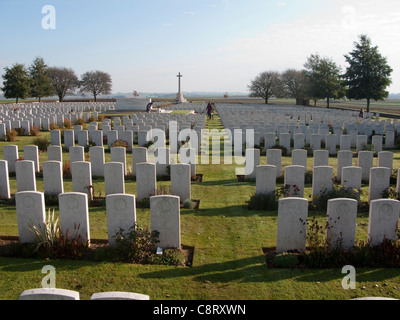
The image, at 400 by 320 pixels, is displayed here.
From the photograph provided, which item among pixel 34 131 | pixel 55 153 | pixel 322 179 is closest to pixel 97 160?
pixel 55 153

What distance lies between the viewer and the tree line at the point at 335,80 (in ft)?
123

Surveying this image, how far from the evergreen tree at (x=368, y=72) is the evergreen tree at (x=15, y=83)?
41046mm

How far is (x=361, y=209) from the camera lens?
8.44m

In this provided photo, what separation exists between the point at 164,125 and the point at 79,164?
39.2 feet

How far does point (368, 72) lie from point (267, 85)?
3725cm

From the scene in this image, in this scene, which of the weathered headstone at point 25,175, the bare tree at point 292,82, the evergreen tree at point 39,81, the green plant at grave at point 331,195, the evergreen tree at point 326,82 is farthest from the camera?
the bare tree at point 292,82

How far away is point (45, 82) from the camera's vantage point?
58281 mm

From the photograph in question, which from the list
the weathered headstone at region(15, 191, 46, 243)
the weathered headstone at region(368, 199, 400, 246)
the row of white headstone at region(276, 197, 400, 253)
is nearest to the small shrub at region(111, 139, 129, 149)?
the weathered headstone at region(15, 191, 46, 243)

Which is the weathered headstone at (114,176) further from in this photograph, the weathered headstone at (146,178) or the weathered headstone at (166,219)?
the weathered headstone at (166,219)

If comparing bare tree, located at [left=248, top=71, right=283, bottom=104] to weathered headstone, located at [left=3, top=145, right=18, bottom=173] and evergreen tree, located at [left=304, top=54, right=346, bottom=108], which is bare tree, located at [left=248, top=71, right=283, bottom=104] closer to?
evergreen tree, located at [left=304, top=54, right=346, bottom=108]

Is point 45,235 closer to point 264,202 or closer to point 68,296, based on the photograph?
point 68,296

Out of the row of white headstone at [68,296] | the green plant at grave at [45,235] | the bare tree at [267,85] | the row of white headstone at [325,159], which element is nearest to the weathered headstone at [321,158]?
the row of white headstone at [325,159]
